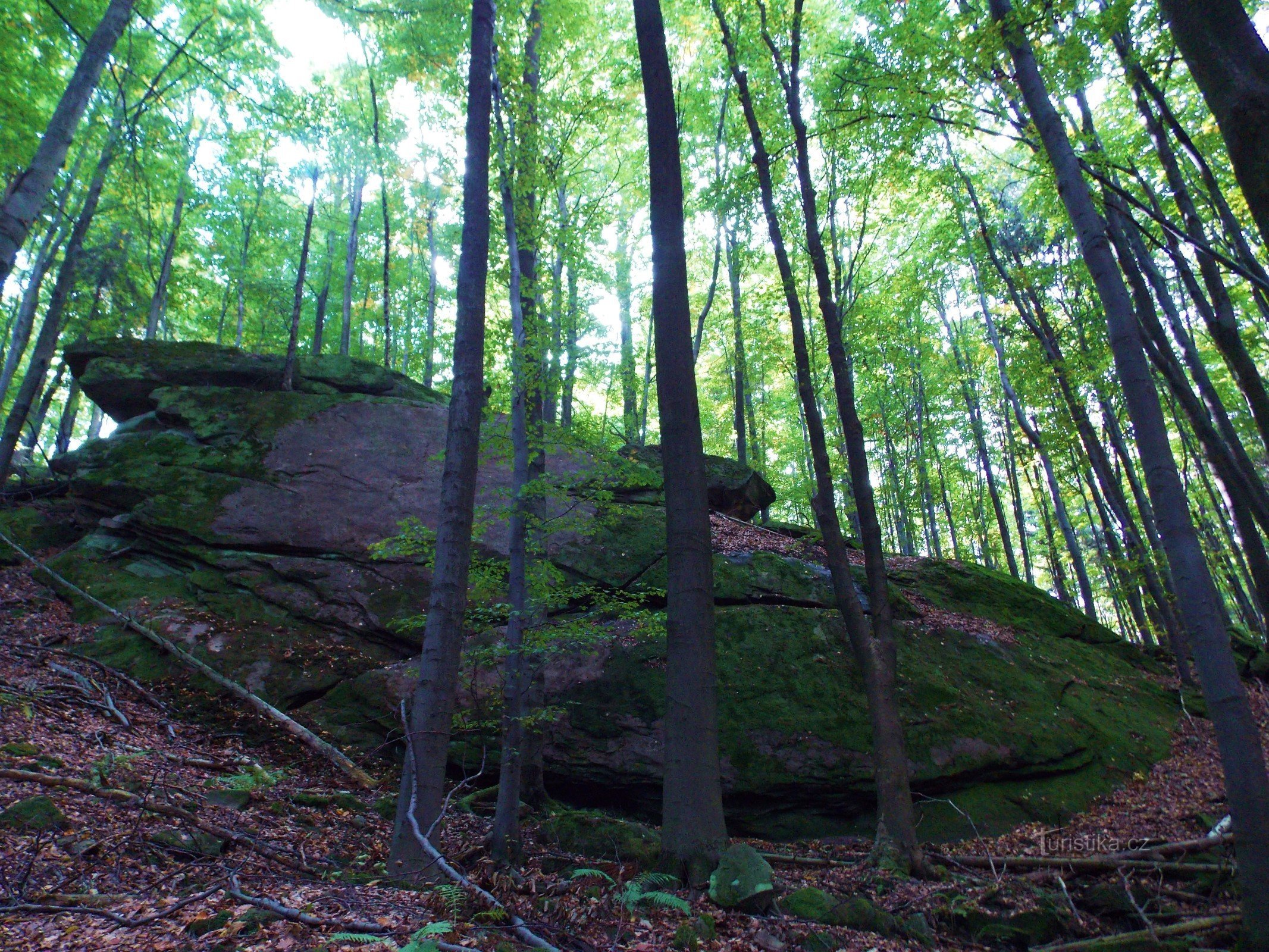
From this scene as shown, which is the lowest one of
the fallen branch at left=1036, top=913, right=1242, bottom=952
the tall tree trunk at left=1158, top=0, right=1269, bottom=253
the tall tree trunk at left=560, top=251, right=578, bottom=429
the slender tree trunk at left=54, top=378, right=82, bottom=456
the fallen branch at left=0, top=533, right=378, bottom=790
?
A: the fallen branch at left=1036, top=913, right=1242, bottom=952

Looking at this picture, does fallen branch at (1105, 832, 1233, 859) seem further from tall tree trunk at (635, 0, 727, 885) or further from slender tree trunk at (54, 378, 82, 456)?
slender tree trunk at (54, 378, 82, 456)

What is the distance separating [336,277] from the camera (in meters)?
22.3

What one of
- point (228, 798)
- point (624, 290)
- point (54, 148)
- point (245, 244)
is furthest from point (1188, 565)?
point (245, 244)

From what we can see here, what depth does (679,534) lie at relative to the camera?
539 cm

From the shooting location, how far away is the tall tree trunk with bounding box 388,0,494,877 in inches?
192

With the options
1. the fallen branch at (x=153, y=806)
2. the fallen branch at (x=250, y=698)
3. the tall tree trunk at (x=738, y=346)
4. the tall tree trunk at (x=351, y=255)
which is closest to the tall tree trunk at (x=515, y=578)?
the fallen branch at (x=153, y=806)

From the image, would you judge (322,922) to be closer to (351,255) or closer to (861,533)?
(861,533)

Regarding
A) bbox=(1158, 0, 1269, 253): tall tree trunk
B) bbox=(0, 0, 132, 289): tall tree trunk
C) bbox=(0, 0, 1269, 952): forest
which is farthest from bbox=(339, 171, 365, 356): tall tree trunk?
bbox=(1158, 0, 1269, 253): tall tree trunk

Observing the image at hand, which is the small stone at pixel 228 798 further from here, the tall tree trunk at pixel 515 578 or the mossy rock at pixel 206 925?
the mossy rock at pixel 206 925

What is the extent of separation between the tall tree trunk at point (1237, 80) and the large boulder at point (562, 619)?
5256 millimetres

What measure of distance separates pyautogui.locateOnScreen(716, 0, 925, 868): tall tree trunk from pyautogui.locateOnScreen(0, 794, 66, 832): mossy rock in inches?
272

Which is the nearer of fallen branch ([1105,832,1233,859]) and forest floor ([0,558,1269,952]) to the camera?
forest floor ([0,558,1269,952])

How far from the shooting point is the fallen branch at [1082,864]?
578cm

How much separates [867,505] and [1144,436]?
3041 mm
